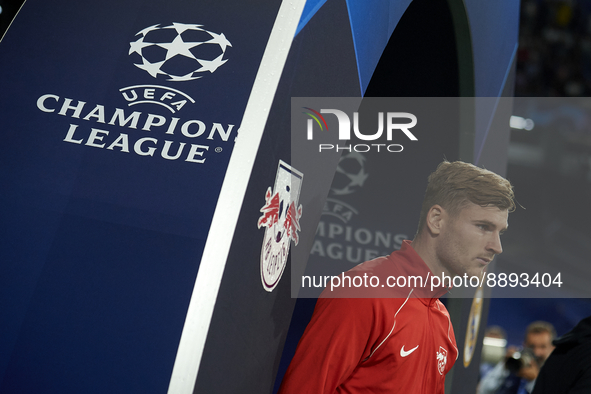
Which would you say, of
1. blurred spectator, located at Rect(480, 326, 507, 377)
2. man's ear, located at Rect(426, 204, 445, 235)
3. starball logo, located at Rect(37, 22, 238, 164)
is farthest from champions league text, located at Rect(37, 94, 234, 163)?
blurred spectator, located at Rect(480, 326, 507, 377)

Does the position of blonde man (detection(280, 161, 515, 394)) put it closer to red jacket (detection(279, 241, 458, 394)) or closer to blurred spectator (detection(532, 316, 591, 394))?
red jacket (detection(279, 241, 458, 394))

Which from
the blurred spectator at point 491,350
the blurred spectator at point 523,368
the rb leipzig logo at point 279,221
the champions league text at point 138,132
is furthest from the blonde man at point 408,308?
the blurred spectator at point 491,350

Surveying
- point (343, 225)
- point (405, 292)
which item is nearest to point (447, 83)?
point (343, 225)

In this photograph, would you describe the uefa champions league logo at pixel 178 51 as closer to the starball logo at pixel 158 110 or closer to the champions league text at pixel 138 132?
the starball logo at pixel 158 110

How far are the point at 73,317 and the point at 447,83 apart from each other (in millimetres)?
2371

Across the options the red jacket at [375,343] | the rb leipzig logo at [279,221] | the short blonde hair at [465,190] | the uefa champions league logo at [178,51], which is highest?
the uefa champions league logo at [178,51]

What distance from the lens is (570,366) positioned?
5.38 ft

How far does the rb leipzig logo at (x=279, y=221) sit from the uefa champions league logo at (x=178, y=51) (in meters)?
0.35

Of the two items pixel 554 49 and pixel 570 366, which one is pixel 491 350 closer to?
pixel 570 366

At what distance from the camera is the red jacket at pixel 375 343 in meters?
1.38

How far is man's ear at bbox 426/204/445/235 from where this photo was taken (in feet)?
5.08

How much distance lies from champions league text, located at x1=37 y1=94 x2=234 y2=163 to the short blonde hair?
0.68m

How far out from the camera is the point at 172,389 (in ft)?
3.79

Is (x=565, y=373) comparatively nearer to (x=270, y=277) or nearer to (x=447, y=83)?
(x=270, y=277)
